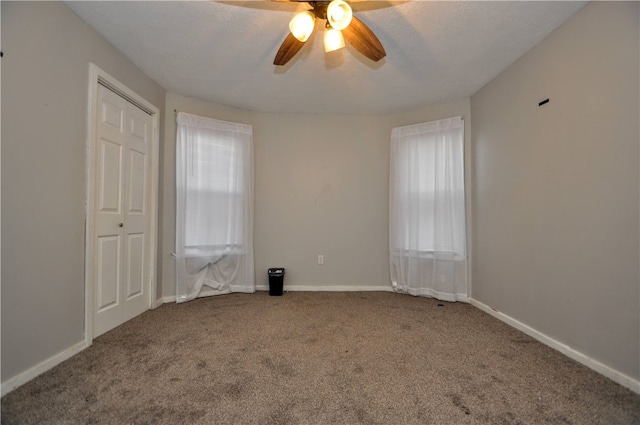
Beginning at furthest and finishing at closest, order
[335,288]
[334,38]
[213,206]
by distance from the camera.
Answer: [335,288]
[213,206]
[334,38]

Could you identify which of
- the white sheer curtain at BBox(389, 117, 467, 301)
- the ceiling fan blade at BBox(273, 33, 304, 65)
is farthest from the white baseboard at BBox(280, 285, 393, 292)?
the ceiling fan blade at BBox(273, 33, 304, 65)

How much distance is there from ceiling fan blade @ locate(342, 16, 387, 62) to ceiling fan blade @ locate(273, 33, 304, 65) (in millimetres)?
314

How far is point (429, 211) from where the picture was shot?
130 inches

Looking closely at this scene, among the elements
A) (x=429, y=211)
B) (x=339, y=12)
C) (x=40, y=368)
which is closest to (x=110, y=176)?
(x=40, y=368)

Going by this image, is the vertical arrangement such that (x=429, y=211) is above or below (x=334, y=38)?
below

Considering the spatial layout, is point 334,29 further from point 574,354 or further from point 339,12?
point 574,354

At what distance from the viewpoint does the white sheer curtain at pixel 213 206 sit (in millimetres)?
3098

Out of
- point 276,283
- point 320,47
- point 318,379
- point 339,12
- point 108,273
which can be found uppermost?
point 320,47

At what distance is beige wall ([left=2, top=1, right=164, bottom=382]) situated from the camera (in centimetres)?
149

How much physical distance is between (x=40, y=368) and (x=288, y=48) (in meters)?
2.49

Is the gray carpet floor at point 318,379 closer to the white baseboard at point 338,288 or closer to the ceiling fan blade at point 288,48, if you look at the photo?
the white baseboard at point 338,288

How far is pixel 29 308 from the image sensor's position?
5.23ft

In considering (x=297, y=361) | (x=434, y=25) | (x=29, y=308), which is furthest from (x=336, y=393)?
(x=434, y=25)

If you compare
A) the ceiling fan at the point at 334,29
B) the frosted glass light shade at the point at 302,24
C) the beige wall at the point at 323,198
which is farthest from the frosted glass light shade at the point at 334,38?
the beige wall at the point at 323,198
